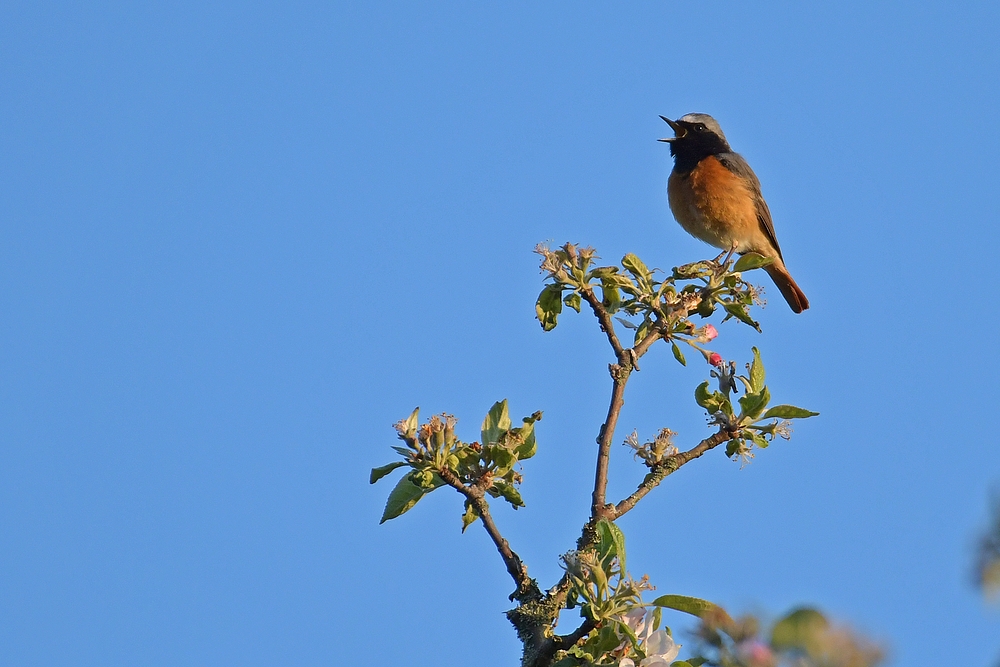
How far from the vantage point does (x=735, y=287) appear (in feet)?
12.4

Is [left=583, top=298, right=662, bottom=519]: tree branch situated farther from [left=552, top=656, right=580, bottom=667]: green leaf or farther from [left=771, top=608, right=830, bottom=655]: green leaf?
[left=771, top=608, right=830, bottom=655]: green leaf

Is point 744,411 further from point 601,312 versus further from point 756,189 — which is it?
point 756,189

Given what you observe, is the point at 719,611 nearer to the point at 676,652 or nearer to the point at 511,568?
the point at 676,652

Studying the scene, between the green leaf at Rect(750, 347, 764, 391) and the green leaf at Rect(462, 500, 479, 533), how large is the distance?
3.10ft

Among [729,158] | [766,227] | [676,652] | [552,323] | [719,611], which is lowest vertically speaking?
[719,611]

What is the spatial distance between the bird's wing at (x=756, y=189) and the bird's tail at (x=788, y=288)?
23 cm

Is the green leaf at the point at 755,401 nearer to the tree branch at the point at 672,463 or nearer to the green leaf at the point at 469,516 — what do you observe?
the tree branch at the point at 672,463

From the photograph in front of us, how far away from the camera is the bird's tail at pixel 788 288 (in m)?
9.27

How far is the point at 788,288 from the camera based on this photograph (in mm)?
9297

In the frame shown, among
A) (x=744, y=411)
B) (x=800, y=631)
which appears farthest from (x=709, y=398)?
(x=800, y=631)

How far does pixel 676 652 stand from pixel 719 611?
1.19 m

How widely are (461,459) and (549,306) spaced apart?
78 centimetres

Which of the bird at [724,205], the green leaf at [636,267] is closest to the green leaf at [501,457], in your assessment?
the green leaf at [636,267]

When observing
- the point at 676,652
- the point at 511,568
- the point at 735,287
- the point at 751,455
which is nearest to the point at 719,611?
the point at 676,652
